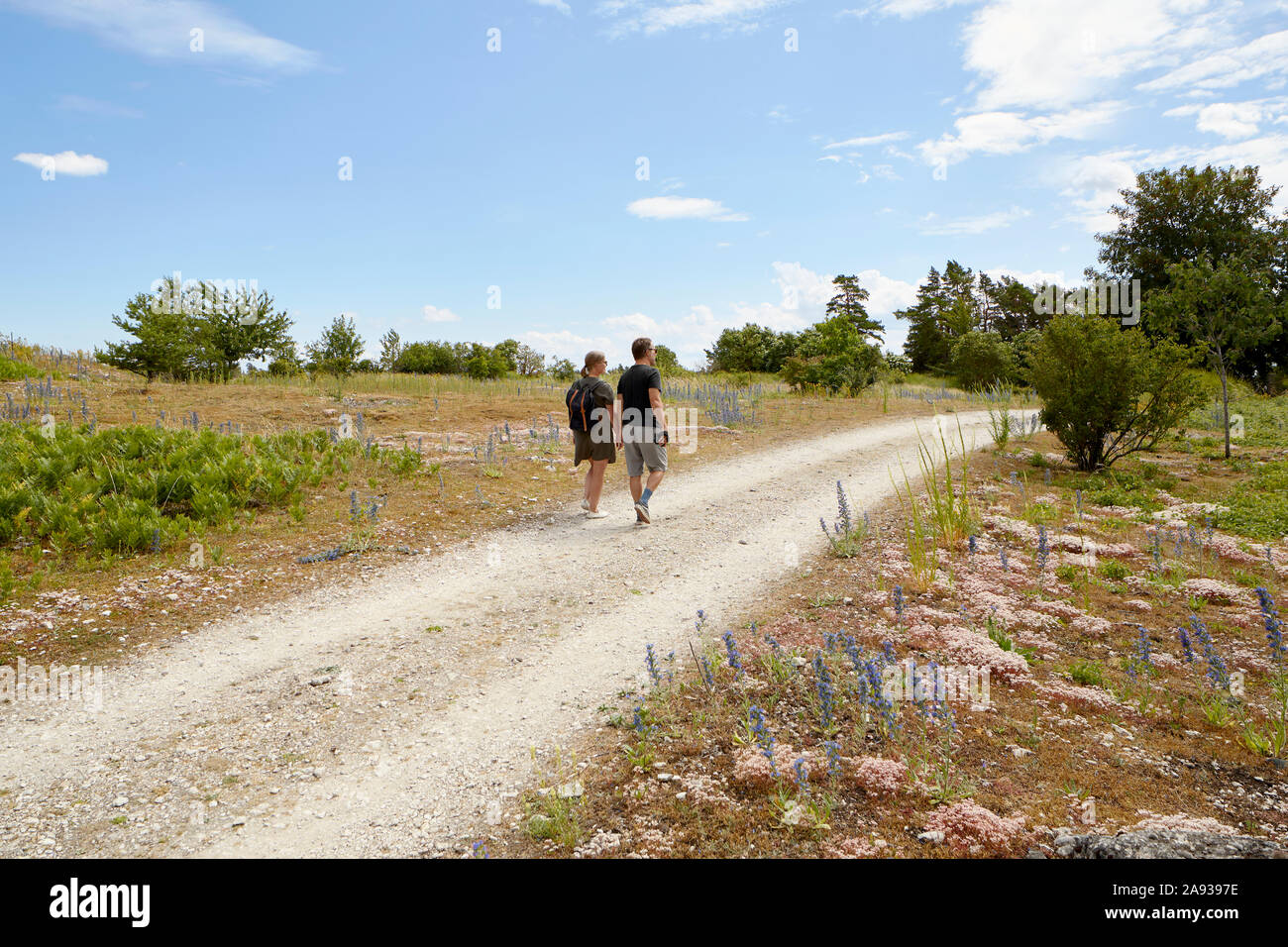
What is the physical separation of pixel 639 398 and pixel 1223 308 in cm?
1494

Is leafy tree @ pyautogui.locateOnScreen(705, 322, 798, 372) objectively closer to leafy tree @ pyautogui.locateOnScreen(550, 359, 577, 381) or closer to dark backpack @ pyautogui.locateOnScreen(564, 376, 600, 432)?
leafy tree @ pyautogui.locateOnScreen(550, 359, 577, 381)

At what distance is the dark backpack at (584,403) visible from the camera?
397 inches

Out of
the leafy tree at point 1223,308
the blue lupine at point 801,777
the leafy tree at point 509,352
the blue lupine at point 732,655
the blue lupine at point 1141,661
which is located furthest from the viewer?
the leafy tree at point 509,352

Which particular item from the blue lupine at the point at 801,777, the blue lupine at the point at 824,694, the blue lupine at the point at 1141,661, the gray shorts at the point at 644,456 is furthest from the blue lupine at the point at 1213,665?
the gray shorts at the point at 644,456

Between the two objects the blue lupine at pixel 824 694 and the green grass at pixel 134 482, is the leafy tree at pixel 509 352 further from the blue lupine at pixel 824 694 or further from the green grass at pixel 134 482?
the blue lupine at pixel 824 694

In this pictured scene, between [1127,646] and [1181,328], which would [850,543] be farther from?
[1181,328]

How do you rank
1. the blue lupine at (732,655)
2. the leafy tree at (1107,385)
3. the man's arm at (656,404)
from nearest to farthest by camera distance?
the blue lupine at (732,655) < the man's arm at (656,404) < the leafy tree at (1107,385)

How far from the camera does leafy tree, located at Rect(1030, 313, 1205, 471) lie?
43.3 ft

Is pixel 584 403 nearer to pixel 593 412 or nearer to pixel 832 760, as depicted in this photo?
pixel 593 412

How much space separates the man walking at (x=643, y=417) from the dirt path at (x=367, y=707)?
1408mm

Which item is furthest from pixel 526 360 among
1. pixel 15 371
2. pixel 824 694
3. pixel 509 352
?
pixel 824 694

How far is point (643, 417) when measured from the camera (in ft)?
32.9
